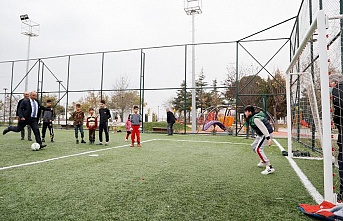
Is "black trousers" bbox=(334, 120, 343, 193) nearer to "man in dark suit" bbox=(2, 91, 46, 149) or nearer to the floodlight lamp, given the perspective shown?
"man in dark suit" bbox=(2, 91, 46, 149)

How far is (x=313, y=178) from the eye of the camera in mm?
4527

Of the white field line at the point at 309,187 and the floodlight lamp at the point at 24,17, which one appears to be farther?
the floodlight lamp at the point at 24,17

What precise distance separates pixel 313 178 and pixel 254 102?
64.2ft

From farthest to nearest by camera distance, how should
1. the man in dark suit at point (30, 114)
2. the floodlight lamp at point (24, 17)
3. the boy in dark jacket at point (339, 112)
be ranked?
the floodlight lamp at point (24, 17) → the man in dark suit at point (30, 114) → the boy in dark jacket at point (339, 112)

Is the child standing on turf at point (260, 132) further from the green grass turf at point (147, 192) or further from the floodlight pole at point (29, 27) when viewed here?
the floodlight pole at point (29, 27)

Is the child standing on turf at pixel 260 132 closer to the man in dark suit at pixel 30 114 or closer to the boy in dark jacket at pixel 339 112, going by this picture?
the boy in dark jacket at pixel 339 112

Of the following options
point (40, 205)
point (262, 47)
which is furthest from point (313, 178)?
point (262, 47)

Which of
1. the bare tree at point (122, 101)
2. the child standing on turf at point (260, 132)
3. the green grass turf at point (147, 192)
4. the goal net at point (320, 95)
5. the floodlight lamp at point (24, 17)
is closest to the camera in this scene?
the green grass turf at point (147, 192)

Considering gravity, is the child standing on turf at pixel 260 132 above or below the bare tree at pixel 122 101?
below

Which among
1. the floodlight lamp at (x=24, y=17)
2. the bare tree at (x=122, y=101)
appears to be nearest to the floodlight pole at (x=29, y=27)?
the floodlight lamp at (x=24, y=17)

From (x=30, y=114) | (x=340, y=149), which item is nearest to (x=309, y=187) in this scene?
(x=340, y=149)

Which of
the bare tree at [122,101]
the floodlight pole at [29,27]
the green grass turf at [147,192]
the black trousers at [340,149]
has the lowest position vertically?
the green grass turf at [147,192]

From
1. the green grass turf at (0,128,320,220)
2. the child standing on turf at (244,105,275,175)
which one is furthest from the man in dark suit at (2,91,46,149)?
the child standing on turf at (244,105,275,175)

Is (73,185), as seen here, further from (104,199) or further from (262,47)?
(262,47)
